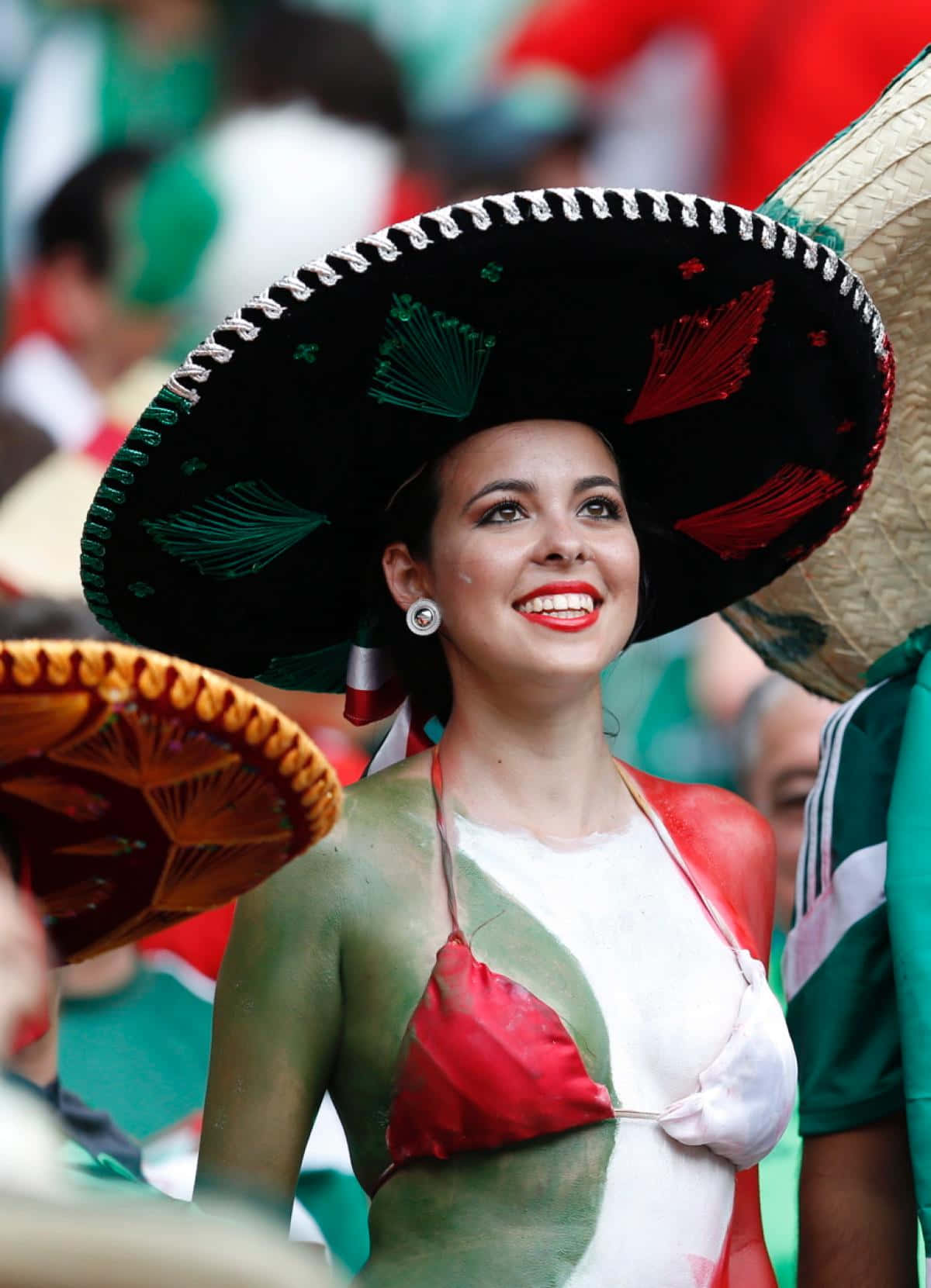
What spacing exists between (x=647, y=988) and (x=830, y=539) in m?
1.01

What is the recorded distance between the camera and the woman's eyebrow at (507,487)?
2.48 metres

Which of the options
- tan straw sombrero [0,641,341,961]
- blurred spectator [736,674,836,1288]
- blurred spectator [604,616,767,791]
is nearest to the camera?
tan straw sombrero [0,641,341,961]

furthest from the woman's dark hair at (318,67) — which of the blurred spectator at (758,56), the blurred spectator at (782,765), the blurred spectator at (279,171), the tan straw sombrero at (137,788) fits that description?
the tan straw sombrero at (137,788)

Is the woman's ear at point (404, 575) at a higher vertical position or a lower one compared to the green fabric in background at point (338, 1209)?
higher

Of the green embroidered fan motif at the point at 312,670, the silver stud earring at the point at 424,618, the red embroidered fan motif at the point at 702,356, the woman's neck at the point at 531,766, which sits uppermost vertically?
the red embroidered fan motif at the point at 702,356

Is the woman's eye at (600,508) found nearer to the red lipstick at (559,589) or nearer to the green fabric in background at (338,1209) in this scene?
the red lipstick at (559,589)

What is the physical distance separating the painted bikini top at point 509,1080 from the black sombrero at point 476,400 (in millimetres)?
517

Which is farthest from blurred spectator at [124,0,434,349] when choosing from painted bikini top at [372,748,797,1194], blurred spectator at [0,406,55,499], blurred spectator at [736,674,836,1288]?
painted bikini top at [372,748,797,1194]

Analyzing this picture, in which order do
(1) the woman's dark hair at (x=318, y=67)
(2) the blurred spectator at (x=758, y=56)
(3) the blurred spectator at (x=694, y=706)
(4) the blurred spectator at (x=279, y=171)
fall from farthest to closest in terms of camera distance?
(1) the woman's dark hair at (x=318, y=67) < (4) the blurred spectator at (x=279, y=171) < (2) the blurred spectator at (x=758, y=56) < (3) the blurred spectator at (x=694, y=706)

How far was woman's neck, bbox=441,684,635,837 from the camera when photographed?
2.49m

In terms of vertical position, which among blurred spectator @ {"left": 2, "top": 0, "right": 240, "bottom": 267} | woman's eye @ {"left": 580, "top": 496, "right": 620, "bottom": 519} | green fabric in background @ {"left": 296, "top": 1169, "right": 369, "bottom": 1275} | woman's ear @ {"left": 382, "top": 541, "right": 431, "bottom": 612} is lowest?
green fabric in background @ {"left": 296, "top": 1169, "right": 369, "bottom": 1275}

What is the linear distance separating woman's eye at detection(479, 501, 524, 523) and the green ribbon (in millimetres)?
693

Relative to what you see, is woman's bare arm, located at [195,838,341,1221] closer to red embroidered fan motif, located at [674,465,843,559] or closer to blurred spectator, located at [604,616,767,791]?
red embroidered fan motif, located at [674,465,843,559]

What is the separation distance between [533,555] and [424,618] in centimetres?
18
